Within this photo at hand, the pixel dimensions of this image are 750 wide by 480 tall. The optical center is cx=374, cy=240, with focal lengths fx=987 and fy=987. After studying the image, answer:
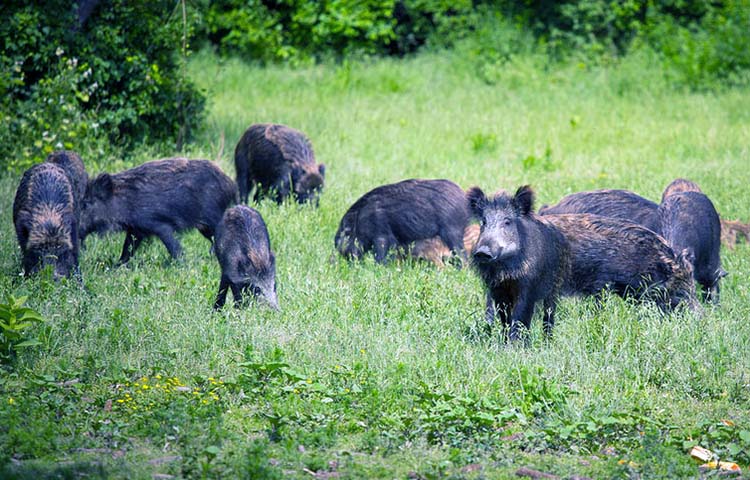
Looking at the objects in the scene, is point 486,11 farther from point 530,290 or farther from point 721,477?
point 721,477

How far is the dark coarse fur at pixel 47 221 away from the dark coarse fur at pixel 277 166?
124 inches

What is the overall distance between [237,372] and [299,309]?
1.40 meters

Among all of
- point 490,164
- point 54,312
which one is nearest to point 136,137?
point 490,164

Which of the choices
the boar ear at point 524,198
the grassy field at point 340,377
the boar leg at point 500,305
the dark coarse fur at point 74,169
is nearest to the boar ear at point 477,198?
the boar ear at point 524,198

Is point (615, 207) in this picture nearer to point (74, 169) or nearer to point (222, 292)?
point (222, 292)

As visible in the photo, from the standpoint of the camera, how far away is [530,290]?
724cm

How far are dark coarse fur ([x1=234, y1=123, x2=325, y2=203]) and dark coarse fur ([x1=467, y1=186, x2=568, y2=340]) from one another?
4726 millimetres

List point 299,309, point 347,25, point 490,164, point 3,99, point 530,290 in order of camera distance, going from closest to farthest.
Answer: point 530,290 → point 299,309 → point 3,99 → point 490,164 → point 347,25

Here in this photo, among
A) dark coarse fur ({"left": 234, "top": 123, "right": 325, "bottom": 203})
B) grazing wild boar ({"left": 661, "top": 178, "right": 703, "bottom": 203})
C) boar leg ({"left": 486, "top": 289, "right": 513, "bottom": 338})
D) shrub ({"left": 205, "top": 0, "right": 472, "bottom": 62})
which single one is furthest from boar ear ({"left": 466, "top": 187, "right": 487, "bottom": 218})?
shrub ({"left": 205, "top": 0, "right": 472, "bottom": 62})

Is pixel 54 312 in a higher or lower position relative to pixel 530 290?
lower

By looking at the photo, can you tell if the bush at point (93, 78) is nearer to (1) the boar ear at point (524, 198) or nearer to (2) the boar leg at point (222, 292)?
(2) the boar leg at point (222, 292)

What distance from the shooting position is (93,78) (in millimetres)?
13352

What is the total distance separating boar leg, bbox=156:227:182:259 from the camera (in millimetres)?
9602

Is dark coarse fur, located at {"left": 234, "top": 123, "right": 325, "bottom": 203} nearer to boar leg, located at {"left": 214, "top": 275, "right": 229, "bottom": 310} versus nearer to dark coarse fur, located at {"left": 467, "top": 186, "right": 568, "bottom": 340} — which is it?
boar leg, located at {"left": 214, "top": 275, "right": 229, "bottom": 310}
